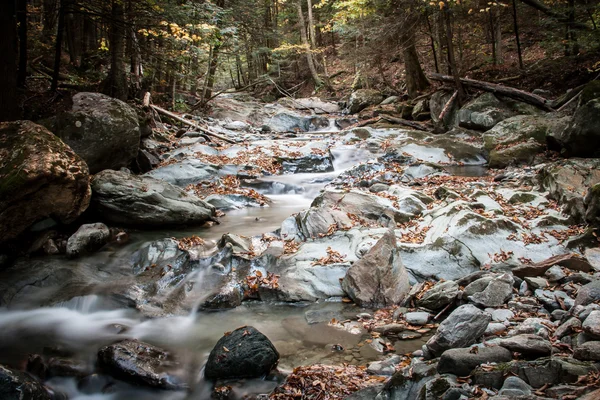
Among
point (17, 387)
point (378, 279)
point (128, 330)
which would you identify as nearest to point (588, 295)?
point (378, 279)

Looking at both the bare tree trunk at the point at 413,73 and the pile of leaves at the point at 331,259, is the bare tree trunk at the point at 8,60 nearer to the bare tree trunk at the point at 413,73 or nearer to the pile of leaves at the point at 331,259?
the pile of leaves at the point at 331,259

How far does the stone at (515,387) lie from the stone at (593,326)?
Answer: 33.6 inches

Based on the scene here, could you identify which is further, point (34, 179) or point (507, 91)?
point (507, 91)

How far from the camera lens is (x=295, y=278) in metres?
6.04

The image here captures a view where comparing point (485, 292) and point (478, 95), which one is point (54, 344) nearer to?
point (485, 292)

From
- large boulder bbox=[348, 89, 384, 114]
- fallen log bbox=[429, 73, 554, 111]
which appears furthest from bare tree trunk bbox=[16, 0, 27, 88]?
large boulder bbox=[348, 89, 384, 114]

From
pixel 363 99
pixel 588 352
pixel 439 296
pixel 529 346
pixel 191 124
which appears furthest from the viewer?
pixel 363 99

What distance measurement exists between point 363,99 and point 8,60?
16951 mm

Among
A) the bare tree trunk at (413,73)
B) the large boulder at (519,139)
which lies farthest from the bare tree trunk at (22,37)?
the bare tree trunk at (413,73)

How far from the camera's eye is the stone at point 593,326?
2961mm

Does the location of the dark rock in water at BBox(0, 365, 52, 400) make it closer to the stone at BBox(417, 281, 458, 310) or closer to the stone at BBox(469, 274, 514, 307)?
the stone at BBox(417, 281, 458, 310)

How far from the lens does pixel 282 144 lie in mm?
15578

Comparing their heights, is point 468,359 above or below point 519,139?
below

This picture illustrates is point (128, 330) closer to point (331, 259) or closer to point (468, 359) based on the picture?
point (331, 259)
